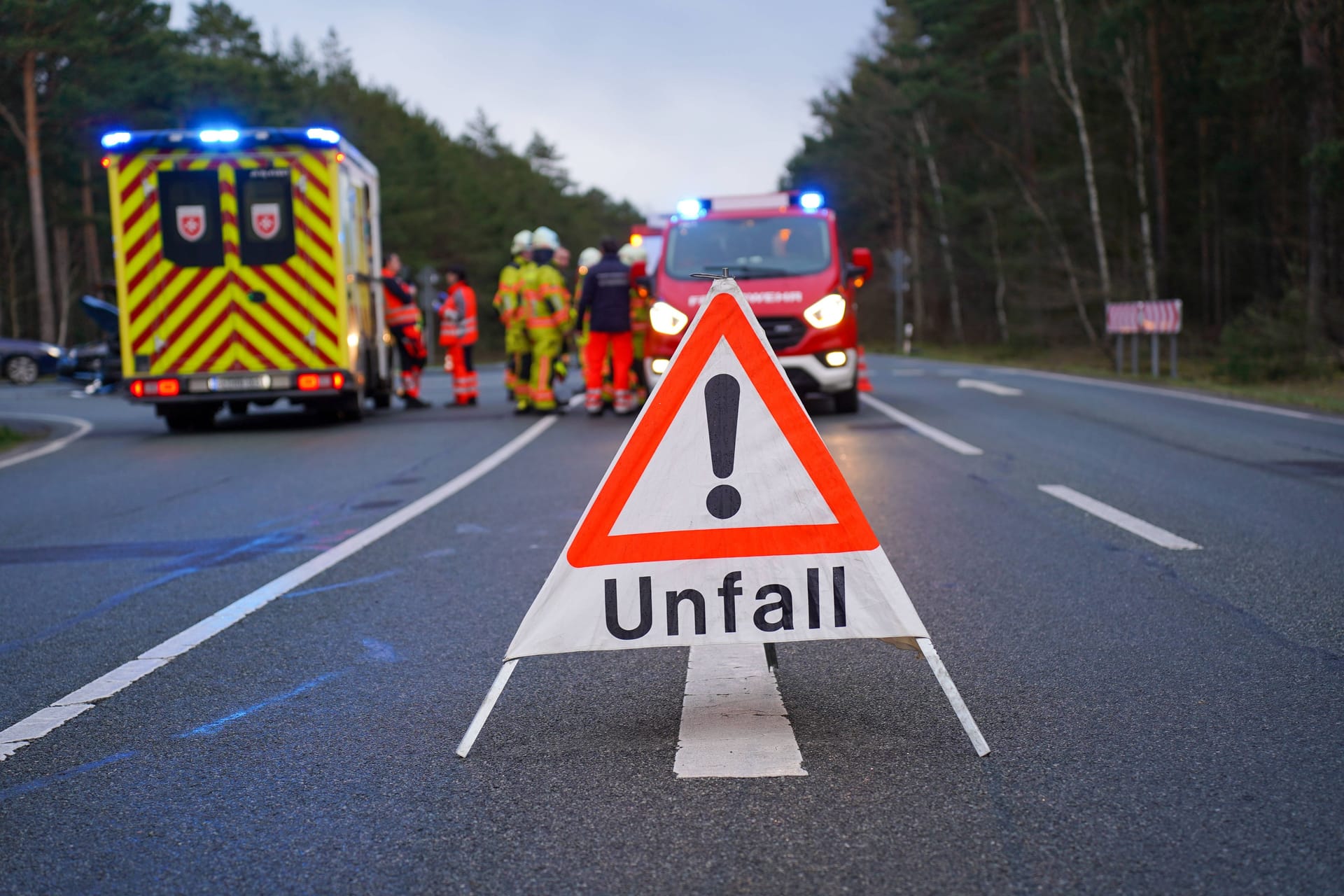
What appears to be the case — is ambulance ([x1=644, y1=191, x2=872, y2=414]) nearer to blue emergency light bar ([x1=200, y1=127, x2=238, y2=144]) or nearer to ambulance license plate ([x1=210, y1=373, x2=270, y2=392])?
ambulance license plate ([x1=210, y1=373, x2=270, y2=392])

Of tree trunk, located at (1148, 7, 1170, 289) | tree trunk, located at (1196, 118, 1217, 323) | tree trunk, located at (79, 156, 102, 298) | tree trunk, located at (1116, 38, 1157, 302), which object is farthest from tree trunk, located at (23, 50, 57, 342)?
tree trunk, located at (1196, 118, 1217, 323)

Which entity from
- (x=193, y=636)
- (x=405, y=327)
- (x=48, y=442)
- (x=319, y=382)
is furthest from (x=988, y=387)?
(x=193, y=636)

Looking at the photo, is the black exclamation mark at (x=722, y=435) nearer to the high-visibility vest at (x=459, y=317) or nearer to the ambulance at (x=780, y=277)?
the ambulance at (x=780, y=277)

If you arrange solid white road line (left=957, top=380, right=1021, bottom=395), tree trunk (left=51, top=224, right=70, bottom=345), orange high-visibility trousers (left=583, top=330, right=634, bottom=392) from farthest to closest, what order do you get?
tree trunk (left=51, top=224, right=70, bottom=345) < solid white road line (left=957, top=380, right=1021, bottom=395) < orange high-visibility trousers (left=583, top=330, right=634, bottom=392)

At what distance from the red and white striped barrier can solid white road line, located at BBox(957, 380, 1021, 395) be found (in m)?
2.93

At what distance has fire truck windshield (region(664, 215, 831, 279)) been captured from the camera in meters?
16.1

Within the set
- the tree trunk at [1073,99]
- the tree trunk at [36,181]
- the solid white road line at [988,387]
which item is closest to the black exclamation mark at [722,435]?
the solid white road line at [988,387]

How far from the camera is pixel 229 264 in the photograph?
639 inches

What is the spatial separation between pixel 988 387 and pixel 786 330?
22.8 ft

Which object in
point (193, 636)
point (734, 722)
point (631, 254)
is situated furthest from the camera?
point (631, 254)

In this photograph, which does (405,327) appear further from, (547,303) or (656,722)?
(656,722)

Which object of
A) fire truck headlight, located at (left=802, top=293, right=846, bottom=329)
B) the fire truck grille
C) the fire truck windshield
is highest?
the fire truck windshield

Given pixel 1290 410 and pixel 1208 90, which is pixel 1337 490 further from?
pixel 1208 90

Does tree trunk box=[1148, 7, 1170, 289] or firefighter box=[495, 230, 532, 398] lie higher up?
tree trunk box=[1148, 7, 1170, 289]
